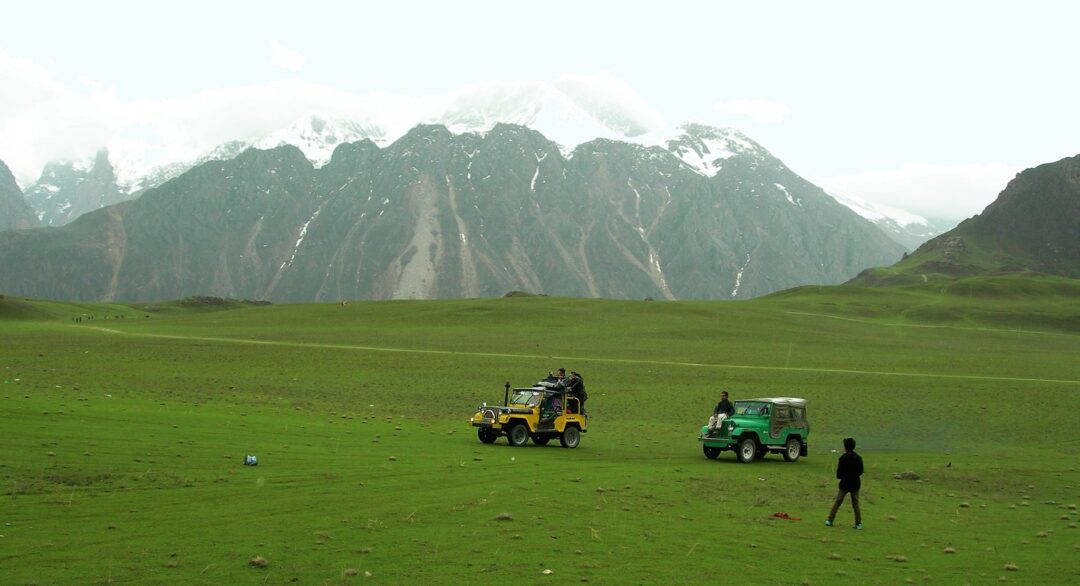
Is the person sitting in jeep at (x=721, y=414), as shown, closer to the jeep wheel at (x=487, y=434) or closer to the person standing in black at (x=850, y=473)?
the jeep wheel at (x=487, y=434)

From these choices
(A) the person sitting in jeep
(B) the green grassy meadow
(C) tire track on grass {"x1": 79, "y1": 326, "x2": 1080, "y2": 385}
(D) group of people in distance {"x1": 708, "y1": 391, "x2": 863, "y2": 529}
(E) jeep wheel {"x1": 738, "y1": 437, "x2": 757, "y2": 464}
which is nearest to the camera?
(B) the green grassy meadow

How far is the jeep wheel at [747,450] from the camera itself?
2895cm

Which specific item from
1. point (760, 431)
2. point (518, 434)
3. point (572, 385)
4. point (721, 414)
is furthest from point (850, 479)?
point (572, 385)

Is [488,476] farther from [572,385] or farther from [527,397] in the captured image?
[572,385]

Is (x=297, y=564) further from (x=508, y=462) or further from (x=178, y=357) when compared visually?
(x=178, y=357)

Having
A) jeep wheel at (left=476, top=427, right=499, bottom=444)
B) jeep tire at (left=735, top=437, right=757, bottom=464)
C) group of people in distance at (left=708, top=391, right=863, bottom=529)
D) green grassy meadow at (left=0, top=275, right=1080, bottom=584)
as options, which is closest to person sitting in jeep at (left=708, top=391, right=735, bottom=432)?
jeep tire at (left=735, top=437, right=757, bottom=464)

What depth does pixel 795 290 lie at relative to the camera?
183500mm

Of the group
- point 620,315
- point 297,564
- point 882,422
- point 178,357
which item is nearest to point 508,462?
point 297,564

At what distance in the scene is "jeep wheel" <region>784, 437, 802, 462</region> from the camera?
1171 inches

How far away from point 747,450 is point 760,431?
2.43 feet

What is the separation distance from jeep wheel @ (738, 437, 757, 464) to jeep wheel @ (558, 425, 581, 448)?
5.33 m

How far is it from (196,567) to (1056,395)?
46.7 metres

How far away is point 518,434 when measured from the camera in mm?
31156

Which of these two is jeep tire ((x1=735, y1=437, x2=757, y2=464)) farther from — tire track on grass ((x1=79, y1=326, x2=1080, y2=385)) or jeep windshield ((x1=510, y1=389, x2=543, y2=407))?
tire track on grass ((x1=79, y1=326, x2=1080, y2=385))
